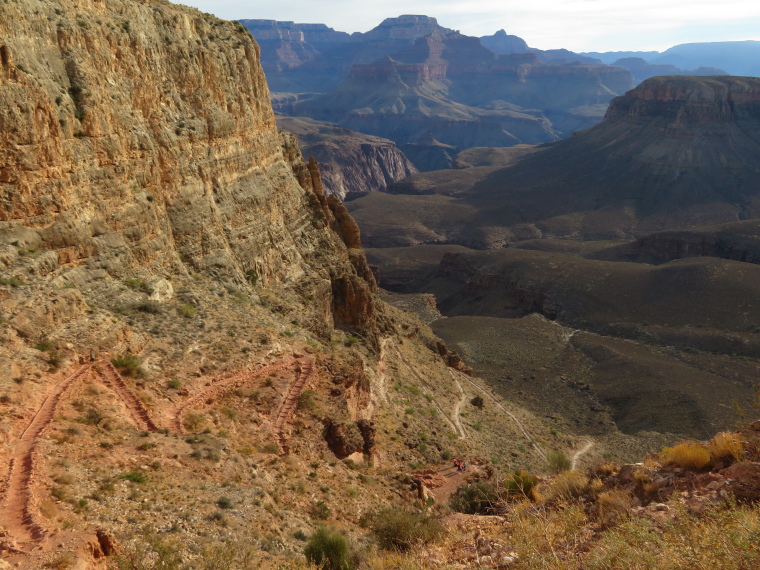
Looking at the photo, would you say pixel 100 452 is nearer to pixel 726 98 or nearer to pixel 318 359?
pixel 318 359

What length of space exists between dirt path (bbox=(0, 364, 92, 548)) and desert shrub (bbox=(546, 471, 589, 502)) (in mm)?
11368

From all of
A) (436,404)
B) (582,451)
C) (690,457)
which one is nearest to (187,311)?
(690,457)

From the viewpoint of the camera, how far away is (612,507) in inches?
514

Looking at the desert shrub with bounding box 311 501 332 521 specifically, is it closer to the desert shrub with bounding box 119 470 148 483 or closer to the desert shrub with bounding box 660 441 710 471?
the desert shrub with bounding box 119 470 148 483

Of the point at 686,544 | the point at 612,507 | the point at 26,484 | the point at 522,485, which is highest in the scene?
the point at 686,544

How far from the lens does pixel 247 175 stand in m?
29.8

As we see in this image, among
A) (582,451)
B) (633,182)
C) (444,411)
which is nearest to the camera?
(444,411)

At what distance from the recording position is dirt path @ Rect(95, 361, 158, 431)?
16.5m

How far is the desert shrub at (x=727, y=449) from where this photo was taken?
13.8 metres

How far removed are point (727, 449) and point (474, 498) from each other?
8423mm

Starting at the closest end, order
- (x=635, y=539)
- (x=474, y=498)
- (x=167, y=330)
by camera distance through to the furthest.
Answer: (x=635, y=539) → (x=474, y=498) → (x=167, y=330)

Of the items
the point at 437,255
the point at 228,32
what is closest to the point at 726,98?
the point at 437,255

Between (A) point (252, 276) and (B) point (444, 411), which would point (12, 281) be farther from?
(B) point (444, 411)

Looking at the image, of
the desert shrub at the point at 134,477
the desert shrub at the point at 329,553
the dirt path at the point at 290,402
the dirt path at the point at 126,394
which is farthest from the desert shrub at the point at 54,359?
the desert shrub at the point at 329,553
